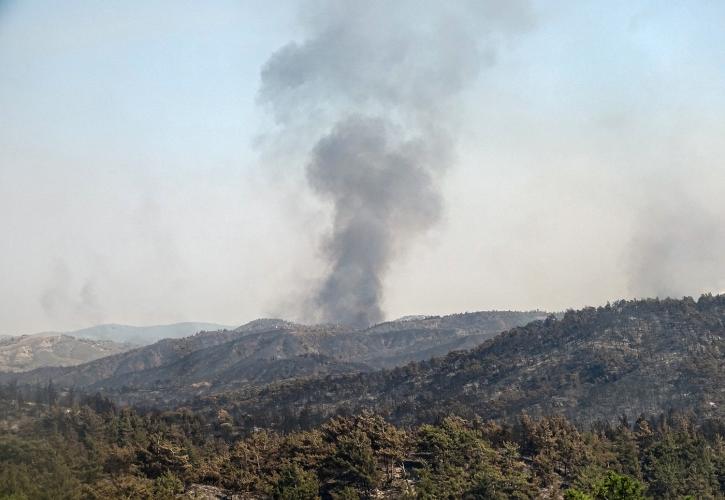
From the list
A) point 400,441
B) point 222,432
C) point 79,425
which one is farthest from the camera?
point 222,432

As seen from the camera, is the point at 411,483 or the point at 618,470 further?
the point at 618,470

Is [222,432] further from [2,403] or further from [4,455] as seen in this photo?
[4,455]

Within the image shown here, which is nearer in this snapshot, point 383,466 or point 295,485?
point 295,485

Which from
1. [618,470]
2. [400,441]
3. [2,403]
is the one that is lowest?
[618,470]

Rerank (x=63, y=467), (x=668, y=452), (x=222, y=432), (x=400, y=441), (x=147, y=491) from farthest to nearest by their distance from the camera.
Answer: (x=222, y=432)
(x=668, y=452)
(x=400, y=441)
(x=63, y=467)
(x=147, y=491)

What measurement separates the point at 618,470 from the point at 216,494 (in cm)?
5748

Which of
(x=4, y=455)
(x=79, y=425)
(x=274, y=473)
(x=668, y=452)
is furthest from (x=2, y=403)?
(x=668, y=452)

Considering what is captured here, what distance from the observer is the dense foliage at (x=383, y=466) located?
3494 inches

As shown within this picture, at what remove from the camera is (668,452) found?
112 meters

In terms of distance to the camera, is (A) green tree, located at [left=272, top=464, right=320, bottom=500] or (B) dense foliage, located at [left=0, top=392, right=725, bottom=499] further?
(B) dense foliage, located at [left=0, top=392, right=725, bottom=499]

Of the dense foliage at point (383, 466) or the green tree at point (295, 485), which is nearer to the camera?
the green tree at point (295, 485)

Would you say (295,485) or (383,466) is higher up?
(383,466)

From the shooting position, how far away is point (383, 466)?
102 meters

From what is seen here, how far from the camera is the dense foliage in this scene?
8875 cm
